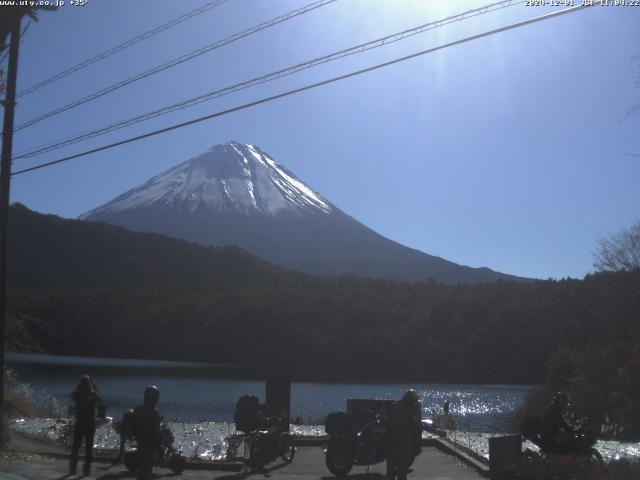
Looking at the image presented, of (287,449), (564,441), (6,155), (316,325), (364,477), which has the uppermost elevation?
(316,325)

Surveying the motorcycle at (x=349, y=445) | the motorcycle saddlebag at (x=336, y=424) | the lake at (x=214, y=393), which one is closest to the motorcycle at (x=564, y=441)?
Answer: the motorcycle at (x=349, y=445)

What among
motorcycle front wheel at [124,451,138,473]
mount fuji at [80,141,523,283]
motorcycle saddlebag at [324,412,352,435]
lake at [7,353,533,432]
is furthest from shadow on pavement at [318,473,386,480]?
mount fuji at [80,141,523,283]

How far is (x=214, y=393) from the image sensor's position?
140 ft

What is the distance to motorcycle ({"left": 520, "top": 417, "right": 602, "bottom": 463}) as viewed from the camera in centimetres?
1016

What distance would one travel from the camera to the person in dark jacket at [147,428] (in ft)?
29.5

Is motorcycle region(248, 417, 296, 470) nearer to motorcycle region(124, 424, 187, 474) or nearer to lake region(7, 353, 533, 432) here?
motorcycle region(124, 424, 187, 474)

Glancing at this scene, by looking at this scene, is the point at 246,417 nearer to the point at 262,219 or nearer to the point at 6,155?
the point at 6,155

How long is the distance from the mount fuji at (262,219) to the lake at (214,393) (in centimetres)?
9139

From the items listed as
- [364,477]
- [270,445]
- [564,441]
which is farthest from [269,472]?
[564,441]

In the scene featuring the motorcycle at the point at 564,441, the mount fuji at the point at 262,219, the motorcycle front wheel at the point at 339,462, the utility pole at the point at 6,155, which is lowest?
the motorcycle front wheel at the point at 339,462

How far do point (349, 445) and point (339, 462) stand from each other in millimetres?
282

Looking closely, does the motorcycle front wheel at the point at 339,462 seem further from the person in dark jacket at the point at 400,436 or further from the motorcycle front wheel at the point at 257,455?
the person in dark jacket at the point at 400,436

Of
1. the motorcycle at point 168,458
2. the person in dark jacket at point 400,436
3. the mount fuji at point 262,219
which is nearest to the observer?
the person in dark jacket at point 400,436

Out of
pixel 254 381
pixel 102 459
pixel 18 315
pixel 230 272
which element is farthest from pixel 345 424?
pixel 230 272
